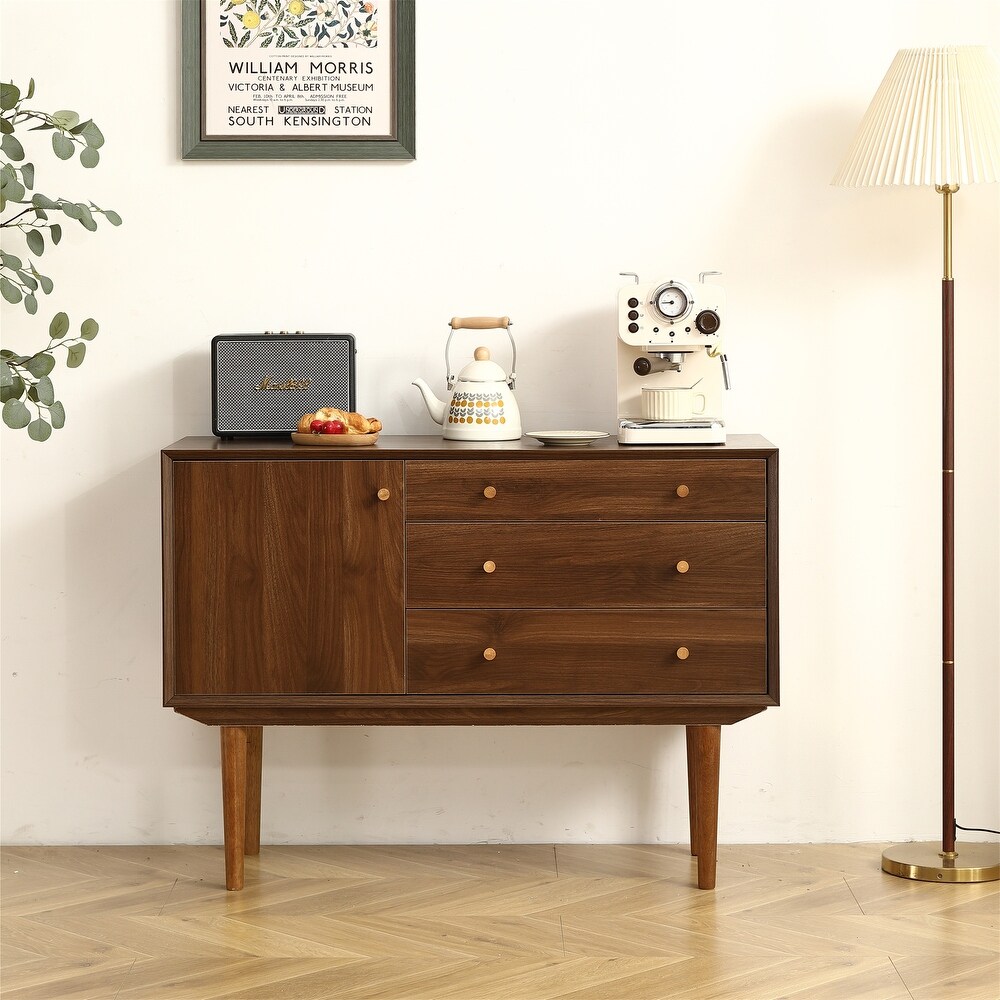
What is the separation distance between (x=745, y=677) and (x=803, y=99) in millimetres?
1295

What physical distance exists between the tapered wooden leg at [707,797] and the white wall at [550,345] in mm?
287

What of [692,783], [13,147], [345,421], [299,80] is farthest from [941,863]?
[13,147]

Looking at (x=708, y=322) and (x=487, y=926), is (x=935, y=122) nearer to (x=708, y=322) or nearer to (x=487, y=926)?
(x=708, y=322)

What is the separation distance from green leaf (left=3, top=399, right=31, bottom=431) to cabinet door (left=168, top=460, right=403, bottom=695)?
333 mm

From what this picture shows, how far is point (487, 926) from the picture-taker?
2.45 meters

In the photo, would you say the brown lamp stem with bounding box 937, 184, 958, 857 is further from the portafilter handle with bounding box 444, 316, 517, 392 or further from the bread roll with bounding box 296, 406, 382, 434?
the bread roll with bounding box 296, 406, 382, 434

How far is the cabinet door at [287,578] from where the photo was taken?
2439 mm

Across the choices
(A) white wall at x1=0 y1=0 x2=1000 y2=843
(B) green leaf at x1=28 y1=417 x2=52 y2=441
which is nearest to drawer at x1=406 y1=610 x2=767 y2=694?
(A) white wall at x1=0 y1=0 x2=1000 y2=843

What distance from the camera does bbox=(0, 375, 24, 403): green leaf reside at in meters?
2.52

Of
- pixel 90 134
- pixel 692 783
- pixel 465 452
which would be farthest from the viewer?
pixel 692 783

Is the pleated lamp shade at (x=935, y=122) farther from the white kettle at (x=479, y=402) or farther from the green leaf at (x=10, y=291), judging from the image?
the green leaf at (x=10, y=291)

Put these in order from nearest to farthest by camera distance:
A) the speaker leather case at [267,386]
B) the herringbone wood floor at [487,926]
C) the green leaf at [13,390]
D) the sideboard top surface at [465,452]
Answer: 1. the herringbone wood floor at [487,926]
2. the sideboard top surface at [465,452]
3. the green leaf at [13,390]
4. the speaker leather case at [267,386]

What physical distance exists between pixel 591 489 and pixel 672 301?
1.45ft

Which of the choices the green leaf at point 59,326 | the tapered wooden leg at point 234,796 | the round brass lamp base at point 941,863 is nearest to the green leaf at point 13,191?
the green leaf at point 59,326
